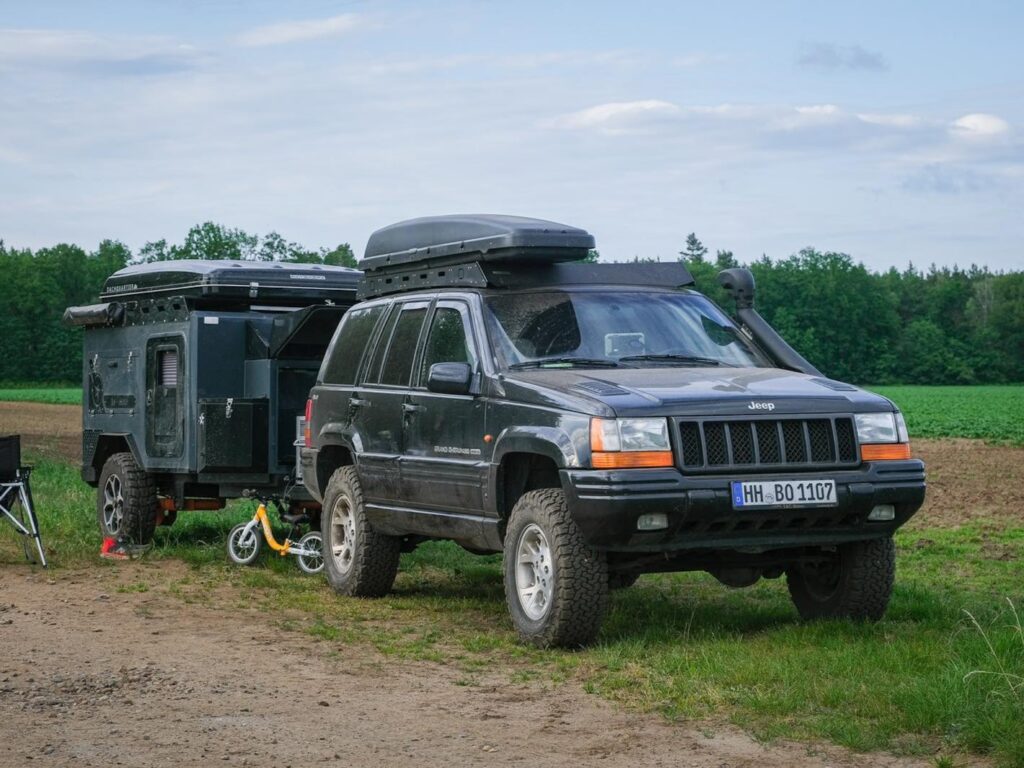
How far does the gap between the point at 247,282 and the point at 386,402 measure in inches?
142

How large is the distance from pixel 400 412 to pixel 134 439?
4800 millimetres

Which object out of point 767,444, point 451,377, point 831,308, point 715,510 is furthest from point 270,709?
point 831,308

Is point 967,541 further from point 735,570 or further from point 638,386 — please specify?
point 638,386

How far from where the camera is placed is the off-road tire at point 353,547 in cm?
1062

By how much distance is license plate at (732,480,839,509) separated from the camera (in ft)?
26.2

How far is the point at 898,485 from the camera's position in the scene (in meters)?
8.38

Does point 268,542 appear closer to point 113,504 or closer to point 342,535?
point 342,535

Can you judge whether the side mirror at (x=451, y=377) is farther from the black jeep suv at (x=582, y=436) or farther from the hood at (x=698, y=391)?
the hood at (x=698, y=391)

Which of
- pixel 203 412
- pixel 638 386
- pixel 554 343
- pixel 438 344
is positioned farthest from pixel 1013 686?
pixel 203 412

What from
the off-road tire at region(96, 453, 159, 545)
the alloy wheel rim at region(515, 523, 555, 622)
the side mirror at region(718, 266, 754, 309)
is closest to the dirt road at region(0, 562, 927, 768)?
the alloy wheel rim at region(515, 523, 555, 622)

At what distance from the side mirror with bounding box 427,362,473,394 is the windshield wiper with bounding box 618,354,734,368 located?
899 millimetres

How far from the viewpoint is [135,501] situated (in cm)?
1389

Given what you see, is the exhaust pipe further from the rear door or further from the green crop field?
the green crop field

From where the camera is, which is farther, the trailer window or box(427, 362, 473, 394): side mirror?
the trailer window
